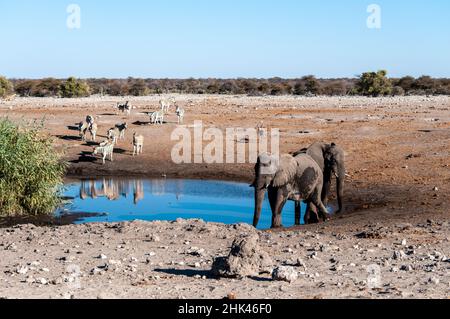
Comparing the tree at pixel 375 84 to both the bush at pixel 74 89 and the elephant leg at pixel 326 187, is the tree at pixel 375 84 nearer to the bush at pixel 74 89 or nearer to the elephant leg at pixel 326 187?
the bush at pixel 74 89

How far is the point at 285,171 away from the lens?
16.5 meters

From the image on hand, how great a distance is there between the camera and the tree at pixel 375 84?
64.3 metres

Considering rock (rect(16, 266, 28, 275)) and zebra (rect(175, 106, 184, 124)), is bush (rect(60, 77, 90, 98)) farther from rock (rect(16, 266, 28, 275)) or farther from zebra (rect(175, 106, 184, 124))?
rock (rect(16, 266, 28, 275))

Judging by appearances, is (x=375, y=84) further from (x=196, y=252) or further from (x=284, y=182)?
(x=196, y=252)

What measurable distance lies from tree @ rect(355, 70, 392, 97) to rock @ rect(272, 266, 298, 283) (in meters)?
56.6

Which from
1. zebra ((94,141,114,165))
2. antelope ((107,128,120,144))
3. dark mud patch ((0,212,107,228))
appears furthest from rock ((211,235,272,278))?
antelope ((107,128,120,144))

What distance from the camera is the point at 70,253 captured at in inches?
462

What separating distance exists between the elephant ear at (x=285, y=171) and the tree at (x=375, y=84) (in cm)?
4919

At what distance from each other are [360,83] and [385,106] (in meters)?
20.2

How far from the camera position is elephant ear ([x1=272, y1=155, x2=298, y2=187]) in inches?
644

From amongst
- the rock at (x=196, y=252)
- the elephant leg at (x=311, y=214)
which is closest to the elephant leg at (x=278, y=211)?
the elephant leg at (x=311, y=214)

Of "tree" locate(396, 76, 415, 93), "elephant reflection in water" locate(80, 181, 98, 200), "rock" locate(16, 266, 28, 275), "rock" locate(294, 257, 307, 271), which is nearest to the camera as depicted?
"rock" locate(16, 266, 28, 275)

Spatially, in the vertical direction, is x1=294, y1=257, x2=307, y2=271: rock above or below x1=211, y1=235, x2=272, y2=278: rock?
below
